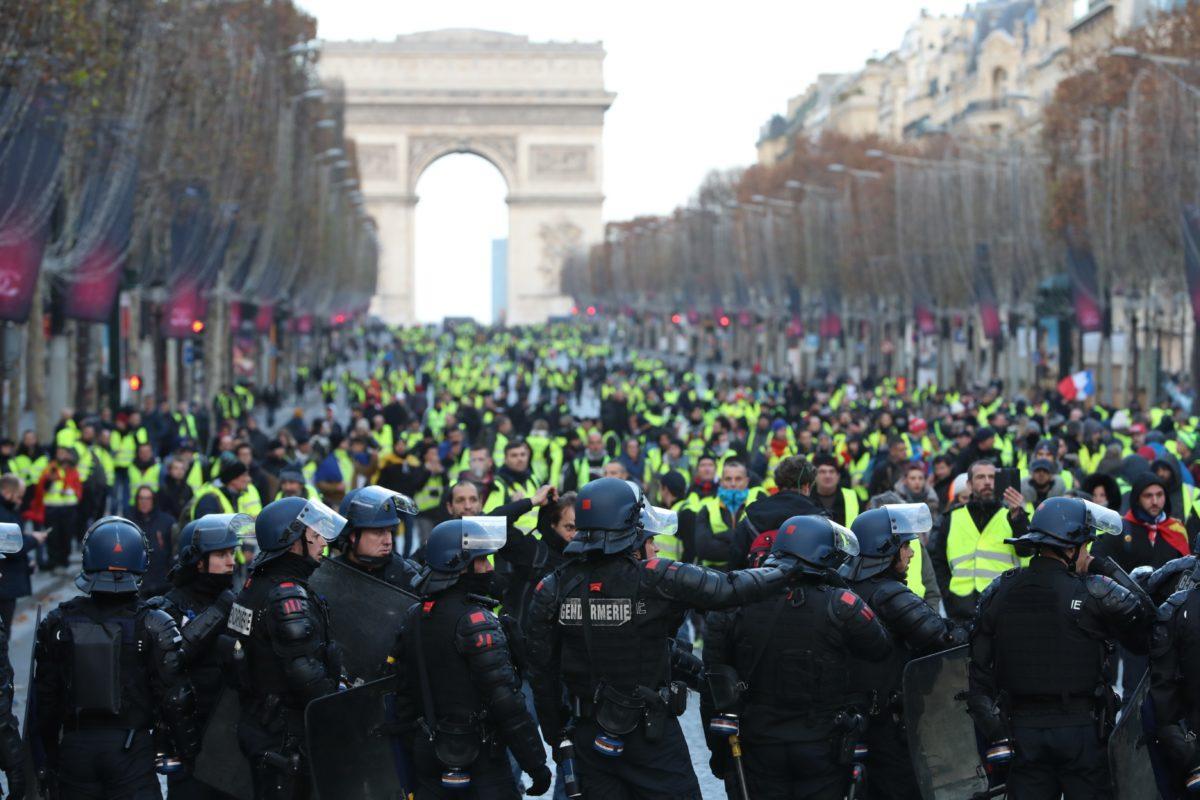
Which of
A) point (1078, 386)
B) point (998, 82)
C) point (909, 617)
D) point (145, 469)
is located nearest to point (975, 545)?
point (909, 617)

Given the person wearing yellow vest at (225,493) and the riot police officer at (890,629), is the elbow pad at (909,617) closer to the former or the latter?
the riot police officer at (890,629)

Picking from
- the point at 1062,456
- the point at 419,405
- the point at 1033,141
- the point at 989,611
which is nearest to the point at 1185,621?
the point at 989,611

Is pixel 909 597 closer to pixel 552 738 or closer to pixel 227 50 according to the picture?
pixel 552 738

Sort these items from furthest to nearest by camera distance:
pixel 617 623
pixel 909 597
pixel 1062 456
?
pixel 1062 456 < pixel 909 597 < pixel 617 623

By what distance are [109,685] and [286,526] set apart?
771 mm

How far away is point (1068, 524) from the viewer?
7547mm

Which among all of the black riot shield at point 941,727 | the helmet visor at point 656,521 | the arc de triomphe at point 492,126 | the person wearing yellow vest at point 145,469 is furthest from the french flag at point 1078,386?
the arc de triomphe at point 492,126

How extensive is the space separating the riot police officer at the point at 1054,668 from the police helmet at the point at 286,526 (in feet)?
7.29

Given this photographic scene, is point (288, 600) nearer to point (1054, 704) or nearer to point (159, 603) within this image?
point (159, 603)

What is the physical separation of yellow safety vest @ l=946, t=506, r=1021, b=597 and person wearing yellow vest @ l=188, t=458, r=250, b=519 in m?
4.89

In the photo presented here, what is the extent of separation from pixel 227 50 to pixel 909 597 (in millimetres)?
33178

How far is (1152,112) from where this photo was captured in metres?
37.7

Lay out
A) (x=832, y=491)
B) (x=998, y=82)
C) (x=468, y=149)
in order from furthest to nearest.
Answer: (x=468, y=149), (x=998, y=82), (x=832, y=491)

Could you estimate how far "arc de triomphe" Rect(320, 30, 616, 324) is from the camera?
407ft
